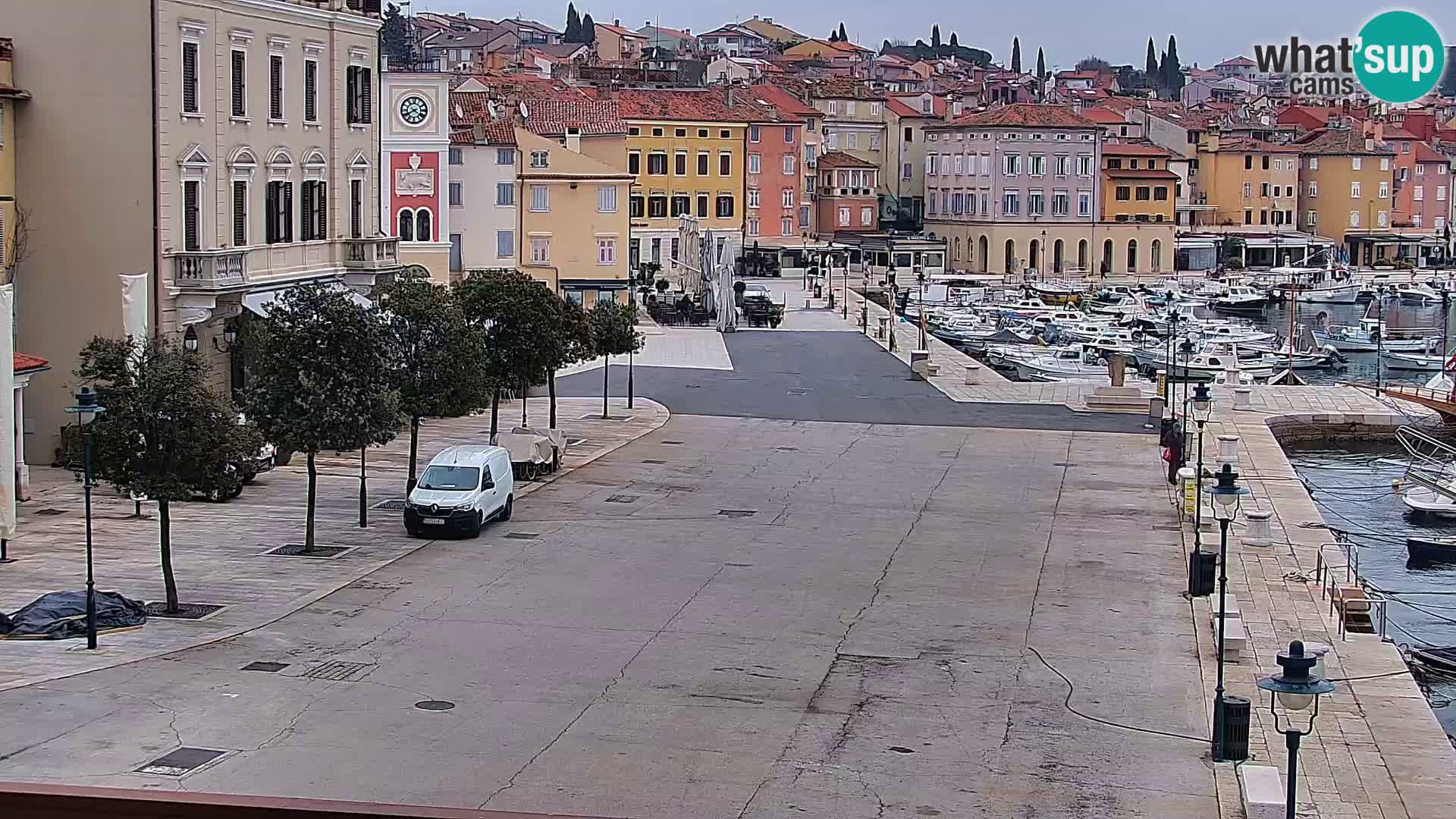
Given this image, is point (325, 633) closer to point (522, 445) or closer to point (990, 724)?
point (990, 724)

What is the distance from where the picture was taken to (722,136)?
113 meters

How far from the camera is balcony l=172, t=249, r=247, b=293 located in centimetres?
3600

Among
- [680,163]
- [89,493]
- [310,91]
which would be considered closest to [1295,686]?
[89,493]

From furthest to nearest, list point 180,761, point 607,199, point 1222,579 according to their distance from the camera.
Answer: point 607,199 → point 1222,579 → point 180,761

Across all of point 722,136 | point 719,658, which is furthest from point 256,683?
point 722,136

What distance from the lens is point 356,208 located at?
148 ft

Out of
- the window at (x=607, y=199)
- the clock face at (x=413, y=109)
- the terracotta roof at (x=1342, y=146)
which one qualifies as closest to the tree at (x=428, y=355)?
the clock face at (x=413, y=109)

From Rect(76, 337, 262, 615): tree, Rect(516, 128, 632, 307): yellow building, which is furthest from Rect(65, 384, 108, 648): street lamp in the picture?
Rect(516, 128, 632, 307): yellow building

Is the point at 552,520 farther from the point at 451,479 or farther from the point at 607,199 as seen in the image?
the point at 607,199

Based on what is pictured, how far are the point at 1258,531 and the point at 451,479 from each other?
13.9 meters

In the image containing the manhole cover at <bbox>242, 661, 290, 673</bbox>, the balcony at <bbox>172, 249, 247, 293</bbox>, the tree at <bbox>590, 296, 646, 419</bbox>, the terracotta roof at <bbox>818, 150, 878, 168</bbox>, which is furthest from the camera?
the terracotta roof at <bbox>818, 150, 878, 168</bbox>

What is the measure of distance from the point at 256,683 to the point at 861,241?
10864 centimetres

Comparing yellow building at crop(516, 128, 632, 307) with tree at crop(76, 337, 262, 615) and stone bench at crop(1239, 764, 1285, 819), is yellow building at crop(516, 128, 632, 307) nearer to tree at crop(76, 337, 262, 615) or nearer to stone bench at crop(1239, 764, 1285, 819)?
tree at crop(76, 337, 262, 615)

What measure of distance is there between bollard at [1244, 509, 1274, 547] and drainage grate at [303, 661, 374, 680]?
A: 1685 centimetres
